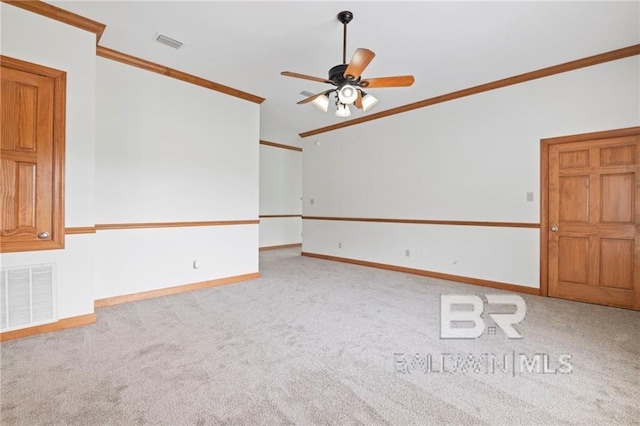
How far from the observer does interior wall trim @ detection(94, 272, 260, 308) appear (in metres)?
3.53

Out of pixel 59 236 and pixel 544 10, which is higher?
pixel 544 10

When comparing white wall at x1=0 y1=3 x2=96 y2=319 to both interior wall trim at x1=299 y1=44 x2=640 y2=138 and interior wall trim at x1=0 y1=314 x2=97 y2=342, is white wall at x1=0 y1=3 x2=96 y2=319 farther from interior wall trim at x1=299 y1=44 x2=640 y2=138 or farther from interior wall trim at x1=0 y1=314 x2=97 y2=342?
interior wall trim at x1=299 y1=44 x2=640 y2=138

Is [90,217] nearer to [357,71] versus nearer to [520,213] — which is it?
[357,71]

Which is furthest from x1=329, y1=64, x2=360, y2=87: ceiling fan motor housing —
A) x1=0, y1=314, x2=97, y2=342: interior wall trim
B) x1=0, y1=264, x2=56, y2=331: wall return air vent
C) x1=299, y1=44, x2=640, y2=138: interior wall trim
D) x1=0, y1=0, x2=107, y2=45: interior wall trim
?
x1=0, y1=314, x2=97, y2=342: interior wall trim

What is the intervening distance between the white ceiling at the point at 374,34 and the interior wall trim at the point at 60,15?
0.27 feet

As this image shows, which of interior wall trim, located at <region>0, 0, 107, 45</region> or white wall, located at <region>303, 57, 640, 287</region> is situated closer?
interior wall trim, located at <region>0, 0, 107, 45</region>

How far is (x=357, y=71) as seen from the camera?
2.72 metres

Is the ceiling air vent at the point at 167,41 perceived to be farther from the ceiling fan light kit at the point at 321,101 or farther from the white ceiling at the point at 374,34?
the ceiling fan light kit at the point at 321,101

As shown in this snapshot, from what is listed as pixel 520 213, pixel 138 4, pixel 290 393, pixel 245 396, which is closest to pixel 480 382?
pixel 290 393

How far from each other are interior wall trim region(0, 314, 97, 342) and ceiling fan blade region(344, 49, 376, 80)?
346 centimetres

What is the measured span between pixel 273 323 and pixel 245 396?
3.79 feet

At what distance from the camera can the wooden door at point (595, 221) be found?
11.4 ft

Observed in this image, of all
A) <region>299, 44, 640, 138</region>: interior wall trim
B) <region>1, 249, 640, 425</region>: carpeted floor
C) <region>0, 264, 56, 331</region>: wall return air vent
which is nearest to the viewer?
<region>1, 249, 640, 425</region>: carpeted floor

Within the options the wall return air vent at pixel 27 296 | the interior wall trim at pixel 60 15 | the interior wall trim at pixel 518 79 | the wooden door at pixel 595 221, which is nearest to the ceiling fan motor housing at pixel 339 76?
the interior wall trim at pixel 60 15
